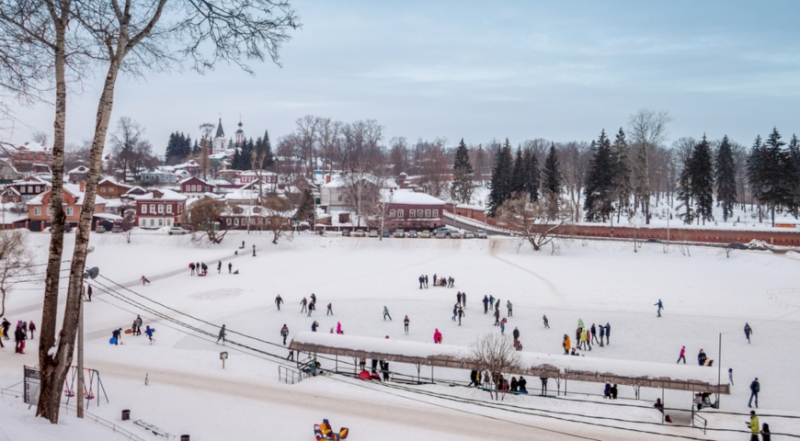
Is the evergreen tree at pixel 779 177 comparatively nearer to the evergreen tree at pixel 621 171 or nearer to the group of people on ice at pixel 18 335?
the evergreen tree at pixel 621 171

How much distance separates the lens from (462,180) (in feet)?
→ 256

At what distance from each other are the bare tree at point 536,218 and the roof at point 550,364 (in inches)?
1189

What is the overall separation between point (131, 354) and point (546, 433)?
48.9 ft

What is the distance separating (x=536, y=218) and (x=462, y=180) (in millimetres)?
32081

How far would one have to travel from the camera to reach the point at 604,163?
56500 mm

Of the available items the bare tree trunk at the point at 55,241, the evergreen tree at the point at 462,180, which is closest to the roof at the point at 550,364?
the bare tree trunk at the point at 55,241

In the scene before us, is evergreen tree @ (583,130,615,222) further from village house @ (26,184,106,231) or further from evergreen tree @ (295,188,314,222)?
village house @ (26,184,106,231)

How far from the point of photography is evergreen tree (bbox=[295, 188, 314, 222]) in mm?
57688

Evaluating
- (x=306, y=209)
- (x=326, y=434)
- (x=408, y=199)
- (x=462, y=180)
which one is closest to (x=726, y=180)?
(x=462, y=180)

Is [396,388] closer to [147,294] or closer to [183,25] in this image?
[183,25]

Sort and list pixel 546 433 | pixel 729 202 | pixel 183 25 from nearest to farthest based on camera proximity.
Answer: pixel 183 25 → pixel 546 433 → pixel 729 202

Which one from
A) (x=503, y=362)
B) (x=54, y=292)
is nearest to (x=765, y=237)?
(x=503, y=362)

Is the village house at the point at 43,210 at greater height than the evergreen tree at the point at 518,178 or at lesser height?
lesser

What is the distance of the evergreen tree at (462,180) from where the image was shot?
78250 mm
